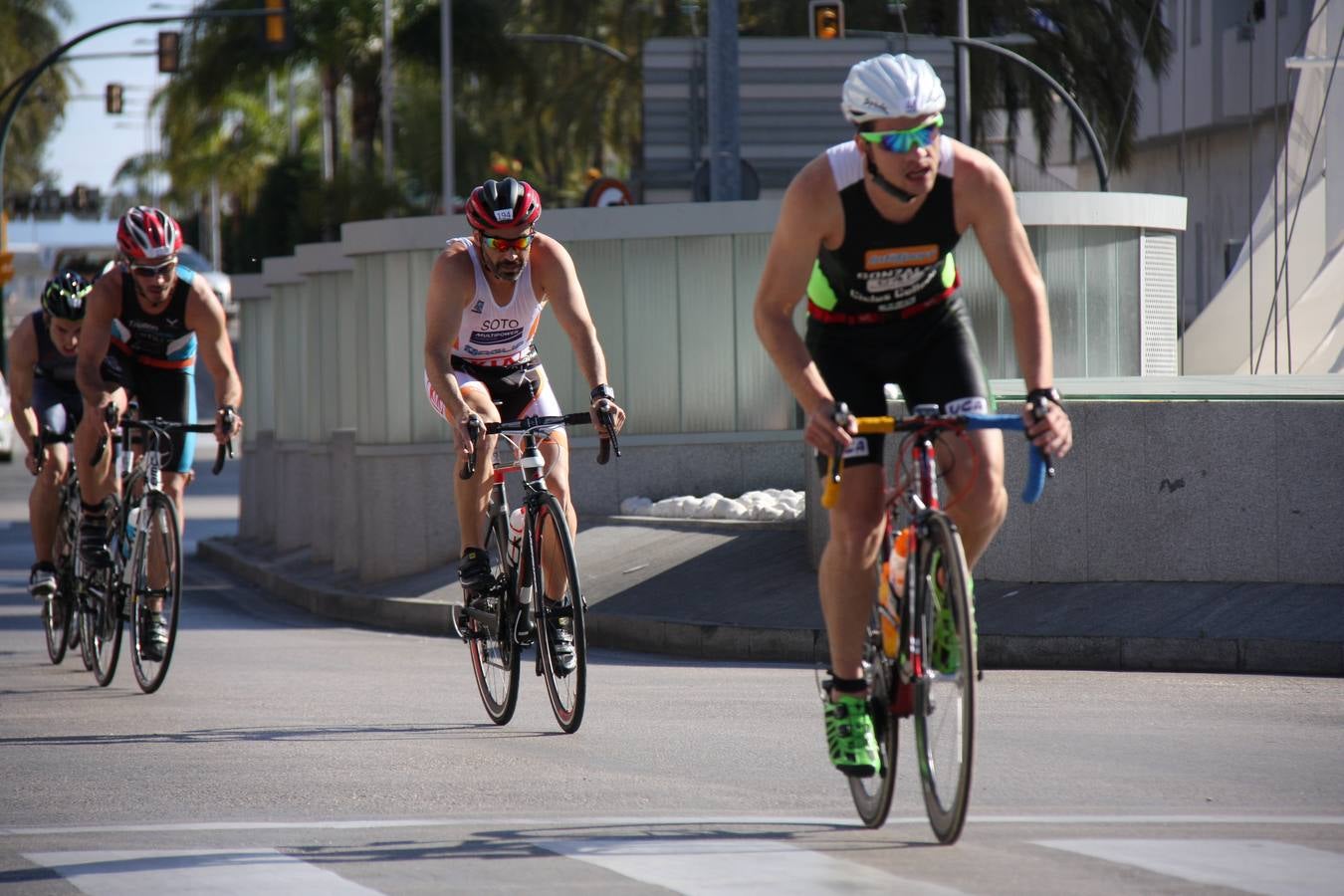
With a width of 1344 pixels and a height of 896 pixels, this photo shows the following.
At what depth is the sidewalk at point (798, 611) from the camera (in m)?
10.8

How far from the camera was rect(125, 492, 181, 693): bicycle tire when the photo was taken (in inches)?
388

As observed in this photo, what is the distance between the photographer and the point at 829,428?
18.8ft

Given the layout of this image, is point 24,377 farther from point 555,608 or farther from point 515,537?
point 555,608

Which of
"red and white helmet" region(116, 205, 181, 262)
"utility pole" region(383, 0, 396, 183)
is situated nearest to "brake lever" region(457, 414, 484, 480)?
"red and white helmet" region(116, 205, 181, 262)

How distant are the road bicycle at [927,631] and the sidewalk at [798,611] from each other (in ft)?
16.4

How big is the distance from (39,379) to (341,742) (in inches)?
183

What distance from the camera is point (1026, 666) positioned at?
11.1 metres

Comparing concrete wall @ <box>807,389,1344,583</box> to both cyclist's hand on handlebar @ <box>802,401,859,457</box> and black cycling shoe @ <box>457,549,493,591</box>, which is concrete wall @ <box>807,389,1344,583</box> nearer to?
black cycling shoe @ <box>457,549,493,591</box>

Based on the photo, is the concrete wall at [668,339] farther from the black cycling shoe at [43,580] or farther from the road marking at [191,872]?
the road marking at [191,872]

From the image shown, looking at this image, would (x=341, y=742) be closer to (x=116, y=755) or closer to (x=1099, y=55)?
(x=116, y=755)

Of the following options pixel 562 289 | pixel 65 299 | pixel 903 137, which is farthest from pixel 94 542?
pixel 903 137

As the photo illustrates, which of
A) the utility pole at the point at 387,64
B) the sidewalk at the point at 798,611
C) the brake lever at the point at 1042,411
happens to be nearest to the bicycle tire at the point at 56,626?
the sidewalk at the point at 798,611

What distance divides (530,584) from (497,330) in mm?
991

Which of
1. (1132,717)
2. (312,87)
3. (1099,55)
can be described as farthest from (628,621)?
(312,87)
